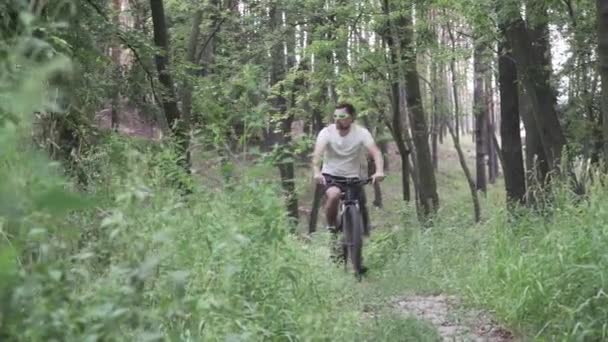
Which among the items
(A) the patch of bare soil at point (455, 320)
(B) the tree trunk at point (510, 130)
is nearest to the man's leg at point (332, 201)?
(A) the patch of bare soil at point (455, 320)

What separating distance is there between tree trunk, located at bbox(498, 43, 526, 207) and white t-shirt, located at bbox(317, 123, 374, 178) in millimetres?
4973

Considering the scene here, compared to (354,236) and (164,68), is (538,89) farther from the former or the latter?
(164,68)

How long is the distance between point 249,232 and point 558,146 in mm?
7188

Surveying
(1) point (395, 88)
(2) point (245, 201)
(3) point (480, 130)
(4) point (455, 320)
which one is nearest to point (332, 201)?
(4) point (455, 320)

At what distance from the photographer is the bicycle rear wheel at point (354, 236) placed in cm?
832

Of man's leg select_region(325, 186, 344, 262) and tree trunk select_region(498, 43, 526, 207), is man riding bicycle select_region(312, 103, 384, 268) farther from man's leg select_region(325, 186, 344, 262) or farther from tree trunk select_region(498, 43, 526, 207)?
tree trunk select_region(498, 43, 526, 207)

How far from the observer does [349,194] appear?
8.52 m

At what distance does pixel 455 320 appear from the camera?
5.96m

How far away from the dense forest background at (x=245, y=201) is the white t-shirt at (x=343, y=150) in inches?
32.3

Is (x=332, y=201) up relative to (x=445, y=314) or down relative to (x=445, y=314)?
Answer: up

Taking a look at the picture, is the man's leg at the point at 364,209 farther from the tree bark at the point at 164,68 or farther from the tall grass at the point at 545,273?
the tree bark at the point at 164,68

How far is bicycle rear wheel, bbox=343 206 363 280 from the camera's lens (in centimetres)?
832

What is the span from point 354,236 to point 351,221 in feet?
0.58

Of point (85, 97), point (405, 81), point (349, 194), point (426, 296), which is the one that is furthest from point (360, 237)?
point (405, 81)
